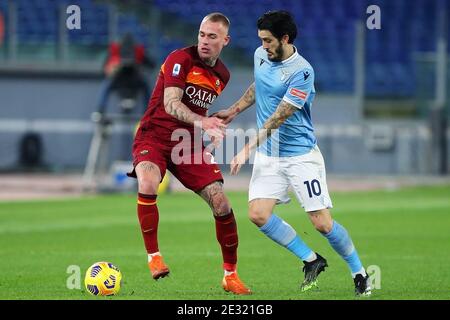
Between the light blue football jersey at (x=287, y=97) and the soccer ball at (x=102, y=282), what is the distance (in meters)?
1.61

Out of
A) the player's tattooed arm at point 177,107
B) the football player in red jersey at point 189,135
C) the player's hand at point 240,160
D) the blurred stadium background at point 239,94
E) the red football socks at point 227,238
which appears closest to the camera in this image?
the player's hand at point 240,160

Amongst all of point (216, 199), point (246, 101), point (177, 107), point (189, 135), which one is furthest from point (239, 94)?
point (177, 107)

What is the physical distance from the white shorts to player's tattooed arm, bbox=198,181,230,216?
0.91 feet

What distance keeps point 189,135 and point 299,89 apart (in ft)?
3.70

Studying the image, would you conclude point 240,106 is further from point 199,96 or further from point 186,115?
point 186,115

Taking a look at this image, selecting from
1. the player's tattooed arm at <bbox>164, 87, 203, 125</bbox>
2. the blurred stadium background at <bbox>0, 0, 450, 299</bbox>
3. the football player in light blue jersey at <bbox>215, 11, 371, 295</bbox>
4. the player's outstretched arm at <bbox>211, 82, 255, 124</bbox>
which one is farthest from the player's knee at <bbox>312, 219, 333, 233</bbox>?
the blurred stadium background at <bbox>0, 0, 450, 299</bbox>

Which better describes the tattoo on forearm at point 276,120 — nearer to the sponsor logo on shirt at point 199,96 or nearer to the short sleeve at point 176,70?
the sponsor logo on shirt at point 199,96

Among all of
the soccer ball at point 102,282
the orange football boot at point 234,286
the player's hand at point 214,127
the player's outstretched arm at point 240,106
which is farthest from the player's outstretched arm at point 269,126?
the soccer ball at point 102,282

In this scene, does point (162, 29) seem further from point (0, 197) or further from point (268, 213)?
point (268, 213)

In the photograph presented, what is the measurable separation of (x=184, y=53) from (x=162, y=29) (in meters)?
18.2

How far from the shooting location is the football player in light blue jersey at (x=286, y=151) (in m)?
9.05

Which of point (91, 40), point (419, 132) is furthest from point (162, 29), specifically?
point (419, 132)

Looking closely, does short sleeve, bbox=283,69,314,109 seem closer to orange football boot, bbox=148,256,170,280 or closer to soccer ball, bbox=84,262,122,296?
orange football boot, bbox=148,256,170,280

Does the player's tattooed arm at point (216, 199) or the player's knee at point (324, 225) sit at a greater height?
the player's tattooed arm at point (216, 199)
